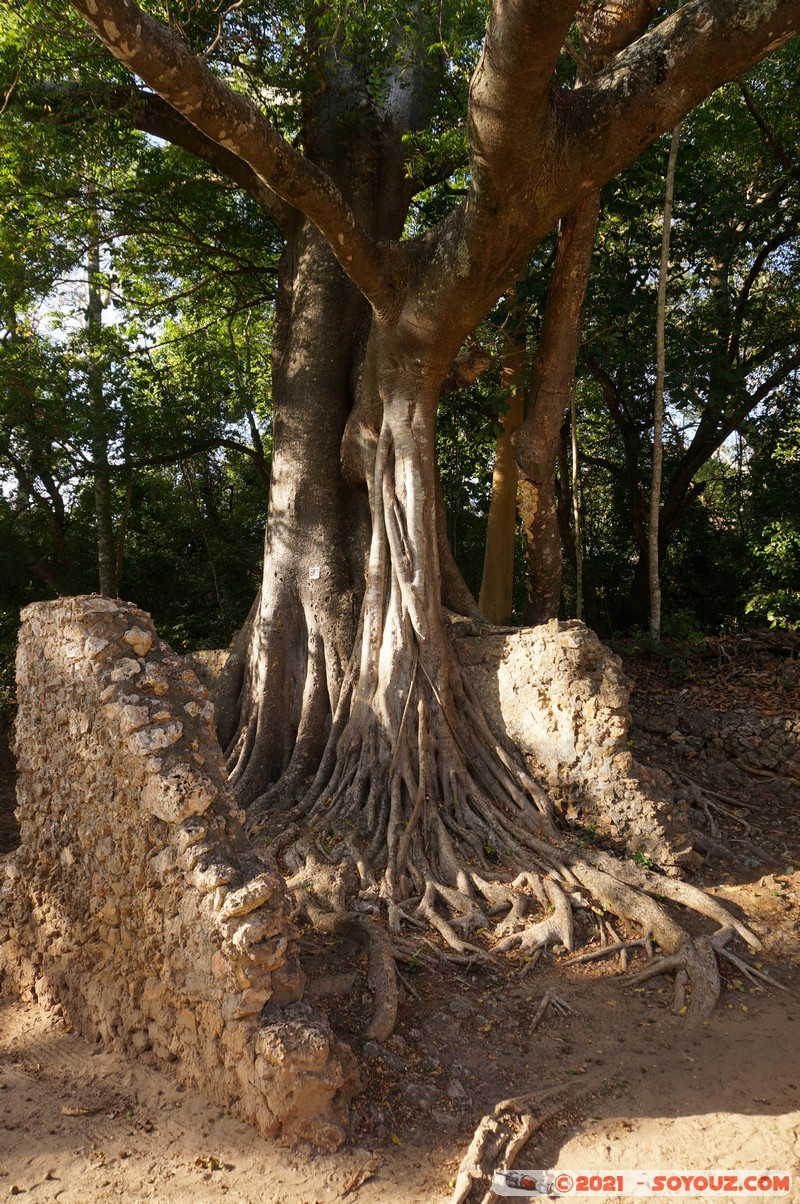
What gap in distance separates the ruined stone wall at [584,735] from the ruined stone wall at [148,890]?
2.87 meters

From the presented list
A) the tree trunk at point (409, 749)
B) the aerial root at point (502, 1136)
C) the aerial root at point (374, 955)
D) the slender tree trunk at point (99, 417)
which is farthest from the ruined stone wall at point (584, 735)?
the slender tree trunk at point (99, 417)

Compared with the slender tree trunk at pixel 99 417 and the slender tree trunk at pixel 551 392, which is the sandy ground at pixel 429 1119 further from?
the slender tree trunk at pixel 99 417

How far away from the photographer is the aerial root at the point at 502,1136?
9.11ft

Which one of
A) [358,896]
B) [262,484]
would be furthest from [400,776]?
[262,484]

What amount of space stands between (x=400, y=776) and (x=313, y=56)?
5.94 metres

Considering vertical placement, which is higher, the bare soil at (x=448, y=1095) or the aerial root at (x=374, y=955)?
the aerial root at (x=374, y=955)

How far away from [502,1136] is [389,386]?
16.2 ft

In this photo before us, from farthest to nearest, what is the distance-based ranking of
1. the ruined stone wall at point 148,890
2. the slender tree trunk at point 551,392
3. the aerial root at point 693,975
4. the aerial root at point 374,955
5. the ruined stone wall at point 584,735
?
the slender tree trunk at point 551,392
the ruined stone wall at point 584,735
the aerial root at point 693,975
the aerial root at point 374,955
the ruined stone wall at point 148,890

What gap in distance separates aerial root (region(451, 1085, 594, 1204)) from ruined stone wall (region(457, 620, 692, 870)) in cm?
233

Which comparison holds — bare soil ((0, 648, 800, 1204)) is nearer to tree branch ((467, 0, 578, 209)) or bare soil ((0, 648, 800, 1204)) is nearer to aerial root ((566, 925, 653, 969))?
aerial root ((566, 925, 653, 969))

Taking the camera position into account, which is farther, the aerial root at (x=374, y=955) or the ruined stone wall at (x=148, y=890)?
the aerial root at (x=374, y=955)

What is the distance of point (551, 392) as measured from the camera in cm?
688

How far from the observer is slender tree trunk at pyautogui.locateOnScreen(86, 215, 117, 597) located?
9.47 m

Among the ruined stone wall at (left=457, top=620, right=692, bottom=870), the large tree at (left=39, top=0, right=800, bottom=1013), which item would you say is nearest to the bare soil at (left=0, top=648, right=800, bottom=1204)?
the large tree at (left=39, top=0, right=800, bottom=1013)
